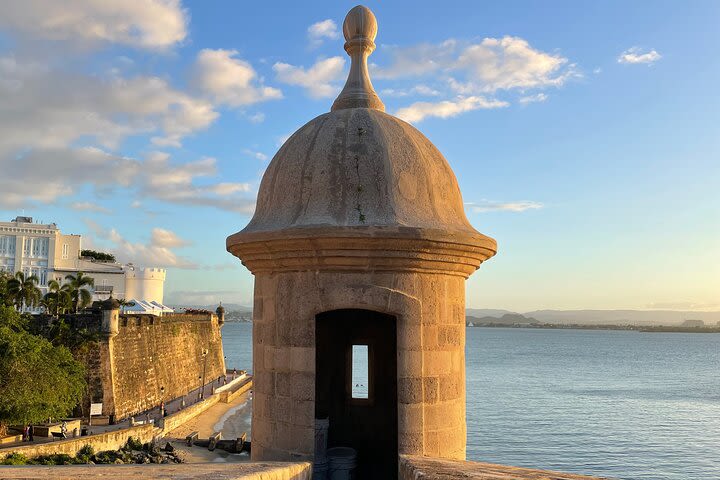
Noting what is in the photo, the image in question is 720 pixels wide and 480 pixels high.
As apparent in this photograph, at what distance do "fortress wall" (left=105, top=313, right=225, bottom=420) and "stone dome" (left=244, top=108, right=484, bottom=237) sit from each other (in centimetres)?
2320

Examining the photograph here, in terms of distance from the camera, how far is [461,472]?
309 centimetres

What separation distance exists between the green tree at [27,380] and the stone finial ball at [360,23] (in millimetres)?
16312

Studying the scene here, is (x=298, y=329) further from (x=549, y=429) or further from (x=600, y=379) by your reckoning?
(x=600, y=379)

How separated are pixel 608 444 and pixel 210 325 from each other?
84.4ft

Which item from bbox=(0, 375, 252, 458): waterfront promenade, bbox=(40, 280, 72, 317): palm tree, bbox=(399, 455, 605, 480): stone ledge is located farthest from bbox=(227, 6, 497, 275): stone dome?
bbox=(40, 280, 72, 317): palm tree

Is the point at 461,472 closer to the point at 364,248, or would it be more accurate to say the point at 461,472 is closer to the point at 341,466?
the point at 364,248

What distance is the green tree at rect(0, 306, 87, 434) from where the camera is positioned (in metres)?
17.1

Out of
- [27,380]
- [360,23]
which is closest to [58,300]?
[27,380]

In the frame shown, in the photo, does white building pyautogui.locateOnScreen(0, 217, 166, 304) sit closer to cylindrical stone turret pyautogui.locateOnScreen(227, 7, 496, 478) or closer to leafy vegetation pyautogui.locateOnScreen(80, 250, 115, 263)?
leafy vegetation pyautogui.locateOnScreen(80, 250, 115, 263)

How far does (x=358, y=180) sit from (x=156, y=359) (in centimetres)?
2876

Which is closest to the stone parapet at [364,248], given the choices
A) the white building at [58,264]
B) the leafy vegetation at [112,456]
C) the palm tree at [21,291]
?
the leafy vegetation at [112,456]

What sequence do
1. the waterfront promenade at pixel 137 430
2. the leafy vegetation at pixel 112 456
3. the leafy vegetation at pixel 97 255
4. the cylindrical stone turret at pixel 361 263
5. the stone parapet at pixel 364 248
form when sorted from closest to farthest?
the stone parapet at pixel 364 248 < the cylindrical stone turret at pixel 361 263 < the leafy vegetation at pixel 112 456 < the waterfront promenade at pixel 137 430 < the leafy vegetation at pixel 97 255

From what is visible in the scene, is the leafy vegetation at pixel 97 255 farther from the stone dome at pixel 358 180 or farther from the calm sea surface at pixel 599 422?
the stone dome at pixel 358 180

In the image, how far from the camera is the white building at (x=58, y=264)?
4906cm
